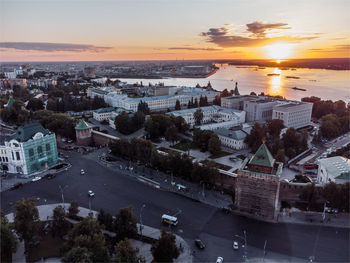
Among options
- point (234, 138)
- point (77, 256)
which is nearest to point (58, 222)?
point (77, 256)

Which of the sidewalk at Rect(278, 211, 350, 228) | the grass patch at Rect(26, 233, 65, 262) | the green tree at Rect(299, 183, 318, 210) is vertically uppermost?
the green tree at Rect(299, 183, 318, 210)

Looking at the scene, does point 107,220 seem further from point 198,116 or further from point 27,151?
point 198,116

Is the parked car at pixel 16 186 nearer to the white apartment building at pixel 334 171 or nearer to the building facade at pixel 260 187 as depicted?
the building facade at pixel 260 187

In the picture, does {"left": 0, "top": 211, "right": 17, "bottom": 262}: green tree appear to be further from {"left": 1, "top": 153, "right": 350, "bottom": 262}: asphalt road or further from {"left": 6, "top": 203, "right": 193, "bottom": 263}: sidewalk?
{"left": 1, "top": 153, "right": 350, "bottom": 262}: asphalt road

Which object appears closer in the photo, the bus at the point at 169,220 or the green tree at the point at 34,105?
the bus at the point at 169,220

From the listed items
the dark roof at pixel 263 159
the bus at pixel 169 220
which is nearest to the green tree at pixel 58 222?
the bus at pixel 169 220

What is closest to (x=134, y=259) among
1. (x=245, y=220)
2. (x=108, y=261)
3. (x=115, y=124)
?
(x=108, y=261)

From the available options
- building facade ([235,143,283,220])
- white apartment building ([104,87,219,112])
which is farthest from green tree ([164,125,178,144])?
white apartment building ([104,87,219,112])
